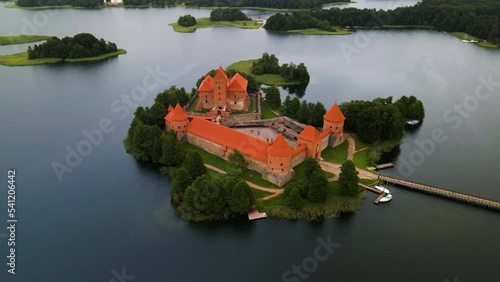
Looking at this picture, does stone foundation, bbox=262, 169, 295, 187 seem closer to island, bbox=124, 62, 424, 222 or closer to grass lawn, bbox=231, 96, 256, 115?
island, bbox=124, 62, 424, 222

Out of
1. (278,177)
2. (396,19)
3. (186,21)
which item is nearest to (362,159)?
(278,177)

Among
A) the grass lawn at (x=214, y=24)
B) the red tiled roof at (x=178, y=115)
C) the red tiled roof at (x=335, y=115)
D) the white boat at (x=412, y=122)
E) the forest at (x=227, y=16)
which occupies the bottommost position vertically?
the white boat at (x=412, y=122)

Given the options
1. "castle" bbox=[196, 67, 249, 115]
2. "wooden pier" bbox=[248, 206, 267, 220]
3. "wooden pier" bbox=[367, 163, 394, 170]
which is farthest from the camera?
"castle" bbox=[196, 67, 249, 115]

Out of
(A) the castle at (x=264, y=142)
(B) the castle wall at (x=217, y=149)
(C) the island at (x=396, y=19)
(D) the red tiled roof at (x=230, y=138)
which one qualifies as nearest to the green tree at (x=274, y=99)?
(A) the castle at (x=264, y=142)

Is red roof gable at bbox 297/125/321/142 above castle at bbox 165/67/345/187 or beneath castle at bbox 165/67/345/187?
above

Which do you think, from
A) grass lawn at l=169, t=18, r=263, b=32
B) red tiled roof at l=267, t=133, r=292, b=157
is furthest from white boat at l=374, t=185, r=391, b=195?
grass lawn at l=169, t=18, r=263, b=32

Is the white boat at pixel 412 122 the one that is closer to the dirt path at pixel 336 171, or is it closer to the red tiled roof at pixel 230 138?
the dirt path at pixel 336 171

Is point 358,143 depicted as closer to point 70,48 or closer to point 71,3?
point 70,48
